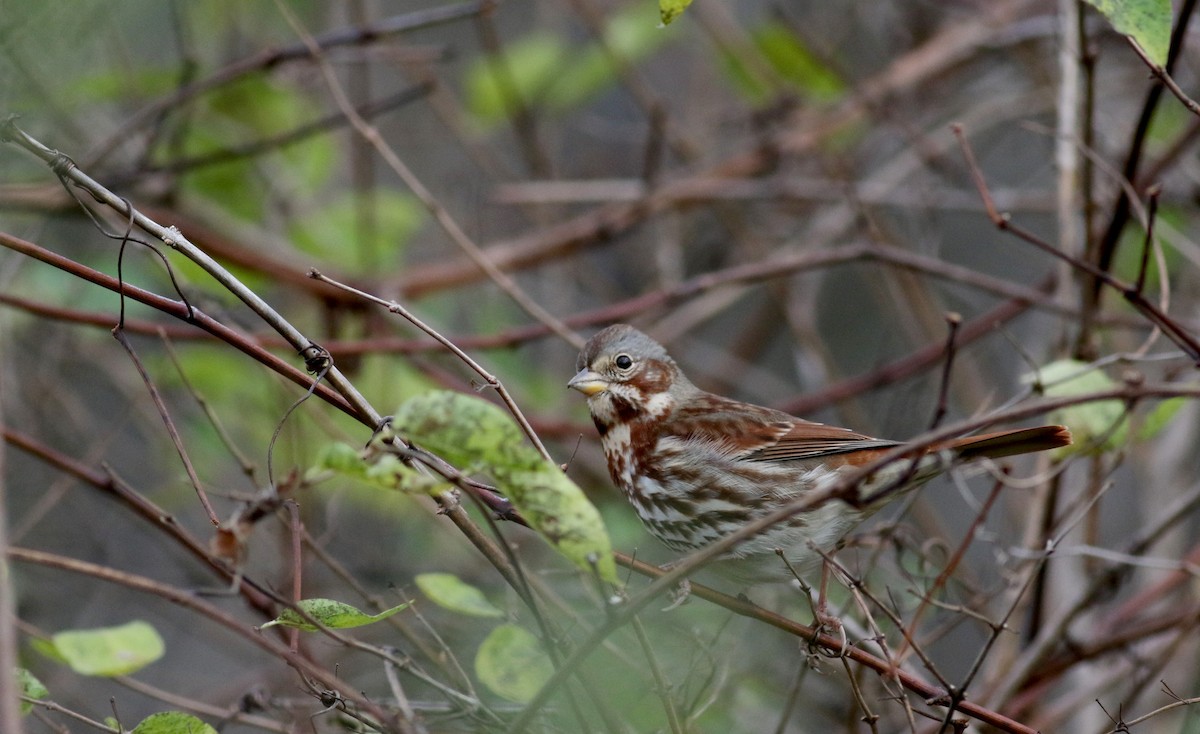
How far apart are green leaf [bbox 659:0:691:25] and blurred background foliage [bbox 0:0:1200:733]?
1629 millimetres

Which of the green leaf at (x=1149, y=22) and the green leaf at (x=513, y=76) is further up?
the green leaf at (x=513, y=76)

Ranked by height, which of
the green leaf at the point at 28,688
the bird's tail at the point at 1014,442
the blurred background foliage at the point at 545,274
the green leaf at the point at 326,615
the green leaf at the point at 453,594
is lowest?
the green leaf at the point at 28,688

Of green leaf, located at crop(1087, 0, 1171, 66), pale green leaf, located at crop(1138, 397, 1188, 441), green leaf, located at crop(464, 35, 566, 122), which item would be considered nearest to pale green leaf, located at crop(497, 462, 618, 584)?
green leaf, located at crop(1087, 0, 1171, 66)

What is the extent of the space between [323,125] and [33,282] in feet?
4.97

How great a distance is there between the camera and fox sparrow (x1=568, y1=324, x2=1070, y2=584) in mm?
3510

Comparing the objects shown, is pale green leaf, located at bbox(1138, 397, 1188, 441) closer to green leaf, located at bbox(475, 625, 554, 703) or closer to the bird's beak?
the bird's beak

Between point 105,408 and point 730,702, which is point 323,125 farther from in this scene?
point 105,408

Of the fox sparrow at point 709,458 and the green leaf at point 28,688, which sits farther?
the fox sparrow at point 709,458

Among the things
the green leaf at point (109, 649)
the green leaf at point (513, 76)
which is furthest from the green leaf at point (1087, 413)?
the green leaf at point (513, 76)

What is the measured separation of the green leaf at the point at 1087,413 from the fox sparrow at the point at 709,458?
1.69ft

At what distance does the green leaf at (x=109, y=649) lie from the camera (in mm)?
2531

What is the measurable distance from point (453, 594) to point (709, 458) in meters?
1.20

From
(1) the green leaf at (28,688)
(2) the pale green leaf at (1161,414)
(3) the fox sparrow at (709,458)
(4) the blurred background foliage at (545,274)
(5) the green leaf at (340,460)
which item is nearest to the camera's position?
(5) the green leaf at (340,460)

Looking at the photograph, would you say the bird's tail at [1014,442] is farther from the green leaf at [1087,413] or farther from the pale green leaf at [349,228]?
the pale green leaf at [349,228]
